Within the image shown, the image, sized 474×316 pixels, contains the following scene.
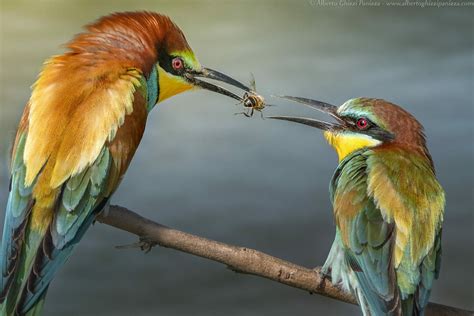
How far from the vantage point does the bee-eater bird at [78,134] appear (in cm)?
177

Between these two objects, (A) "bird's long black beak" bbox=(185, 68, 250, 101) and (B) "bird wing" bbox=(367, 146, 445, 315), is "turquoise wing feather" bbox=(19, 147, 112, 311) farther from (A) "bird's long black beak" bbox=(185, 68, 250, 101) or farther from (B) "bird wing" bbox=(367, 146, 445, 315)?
(B) "bird wing" bbox=(367, 146, 445, 315)

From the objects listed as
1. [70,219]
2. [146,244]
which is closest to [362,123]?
[146,244]

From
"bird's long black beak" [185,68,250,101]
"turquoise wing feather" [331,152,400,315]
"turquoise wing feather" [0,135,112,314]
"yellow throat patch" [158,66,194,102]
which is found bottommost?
"turquoise wing feather" [0,135,112,314]

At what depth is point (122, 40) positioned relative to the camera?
205cm

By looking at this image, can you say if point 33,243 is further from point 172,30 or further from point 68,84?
point 172,30

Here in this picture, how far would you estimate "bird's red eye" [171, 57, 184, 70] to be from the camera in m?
2.14

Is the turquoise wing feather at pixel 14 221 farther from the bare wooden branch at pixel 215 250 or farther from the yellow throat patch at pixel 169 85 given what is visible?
the yellow throat patch at pixel 169 85

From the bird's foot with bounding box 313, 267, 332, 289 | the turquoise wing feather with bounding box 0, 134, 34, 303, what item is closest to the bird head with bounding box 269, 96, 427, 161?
the bird's foot with bounding box 313, 267, 332, 289

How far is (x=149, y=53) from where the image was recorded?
6.77 ft

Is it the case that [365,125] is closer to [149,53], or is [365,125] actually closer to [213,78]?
[213,78]

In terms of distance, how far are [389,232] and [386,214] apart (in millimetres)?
45

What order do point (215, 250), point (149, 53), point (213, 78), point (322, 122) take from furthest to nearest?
point (322, 122), point (213, 78), point (149, 53), point (215, 250)

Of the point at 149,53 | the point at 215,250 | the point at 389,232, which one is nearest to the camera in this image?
the point at 215,250

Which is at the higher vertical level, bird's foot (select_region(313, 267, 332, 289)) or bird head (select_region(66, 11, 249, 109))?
bird head (select_region(66, 11, 249, 109))
